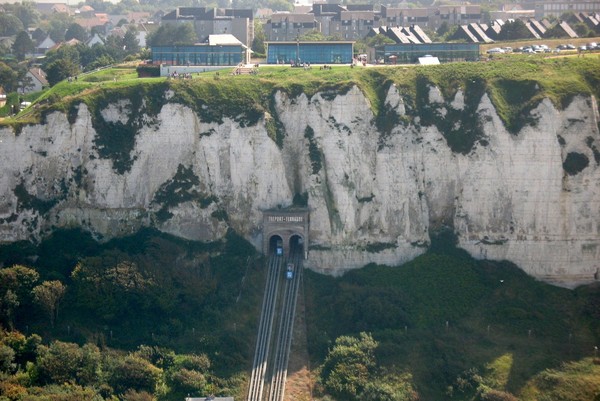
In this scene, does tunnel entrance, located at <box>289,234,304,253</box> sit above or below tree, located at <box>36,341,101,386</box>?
above

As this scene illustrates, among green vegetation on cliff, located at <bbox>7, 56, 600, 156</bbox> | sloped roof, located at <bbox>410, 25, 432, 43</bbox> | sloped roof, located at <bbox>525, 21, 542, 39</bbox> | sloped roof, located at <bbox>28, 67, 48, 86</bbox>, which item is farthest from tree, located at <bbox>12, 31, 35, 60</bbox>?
sloped roof, located at <bbox>525, 21, 542, 39</bbox>

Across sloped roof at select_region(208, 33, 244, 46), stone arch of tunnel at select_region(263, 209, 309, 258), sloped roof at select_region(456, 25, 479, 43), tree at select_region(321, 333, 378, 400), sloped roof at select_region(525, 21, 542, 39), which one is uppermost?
sloped roof at select_region(525, 21, 542, 39)

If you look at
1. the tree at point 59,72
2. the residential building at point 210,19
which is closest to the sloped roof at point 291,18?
the residential building at point 210,19

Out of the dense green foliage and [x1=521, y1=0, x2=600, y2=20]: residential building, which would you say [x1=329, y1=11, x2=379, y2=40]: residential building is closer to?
[x1=521, y1=0, x2=600, y2=20]: residential building

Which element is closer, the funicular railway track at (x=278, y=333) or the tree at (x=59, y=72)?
the funicular railway track at (x=278, y=333)

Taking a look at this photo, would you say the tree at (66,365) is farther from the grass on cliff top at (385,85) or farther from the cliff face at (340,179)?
the grass on cliff top at (385,85)

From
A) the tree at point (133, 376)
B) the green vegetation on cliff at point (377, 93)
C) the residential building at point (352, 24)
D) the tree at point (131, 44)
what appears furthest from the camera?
the residential building at point (352, 24)

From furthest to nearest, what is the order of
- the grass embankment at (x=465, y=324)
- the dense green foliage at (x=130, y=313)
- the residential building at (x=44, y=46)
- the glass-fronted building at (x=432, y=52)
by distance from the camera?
1. the residential building at (x=44, y=46)
2. the glass-fronted building at (x=432, y=52)
3. the grass embankment at (x=465, y=324)
4. the dense green foliage at (x=130, y=313)

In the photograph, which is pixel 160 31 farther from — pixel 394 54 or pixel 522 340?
pixel 522 340
